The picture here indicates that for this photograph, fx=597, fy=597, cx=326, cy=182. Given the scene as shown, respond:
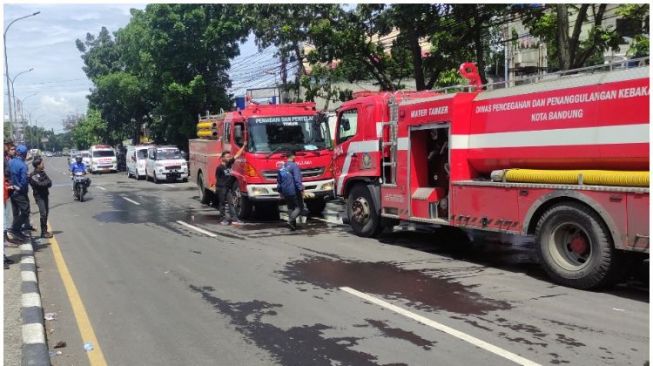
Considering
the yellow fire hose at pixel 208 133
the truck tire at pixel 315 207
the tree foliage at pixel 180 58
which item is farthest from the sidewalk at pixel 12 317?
the tree foliage at pixel 180 58

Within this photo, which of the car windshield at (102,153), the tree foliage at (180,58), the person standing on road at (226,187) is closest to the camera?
the person standing on road at (226,187)

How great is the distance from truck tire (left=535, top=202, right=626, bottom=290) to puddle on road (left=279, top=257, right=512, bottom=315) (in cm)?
Answer: 113

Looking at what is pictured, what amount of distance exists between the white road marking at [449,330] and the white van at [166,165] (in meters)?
23.2

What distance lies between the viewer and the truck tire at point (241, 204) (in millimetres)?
14031

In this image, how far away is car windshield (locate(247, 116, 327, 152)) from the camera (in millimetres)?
13562

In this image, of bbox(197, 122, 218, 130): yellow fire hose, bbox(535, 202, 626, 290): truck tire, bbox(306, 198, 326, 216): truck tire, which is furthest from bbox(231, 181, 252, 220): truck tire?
bbox(535, 202, 626, 290): truck tire

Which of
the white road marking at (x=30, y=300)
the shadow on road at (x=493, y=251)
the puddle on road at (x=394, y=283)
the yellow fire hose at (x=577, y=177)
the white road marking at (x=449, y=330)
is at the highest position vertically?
the yellow fire hose at (x=577, y=177)

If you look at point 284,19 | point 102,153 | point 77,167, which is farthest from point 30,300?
point 102,153

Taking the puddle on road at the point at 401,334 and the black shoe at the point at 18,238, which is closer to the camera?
the puddle on road at the point at 401,334

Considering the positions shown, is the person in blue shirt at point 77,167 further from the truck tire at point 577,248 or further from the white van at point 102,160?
the white van at point 102,160

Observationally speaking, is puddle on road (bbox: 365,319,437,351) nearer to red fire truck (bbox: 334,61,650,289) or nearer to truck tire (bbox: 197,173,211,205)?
red fire truck (bbox: 334,61,650,289)

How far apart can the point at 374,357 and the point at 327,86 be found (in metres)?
14.6

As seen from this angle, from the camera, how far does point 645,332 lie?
537cm

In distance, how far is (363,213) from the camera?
37.0 ft
